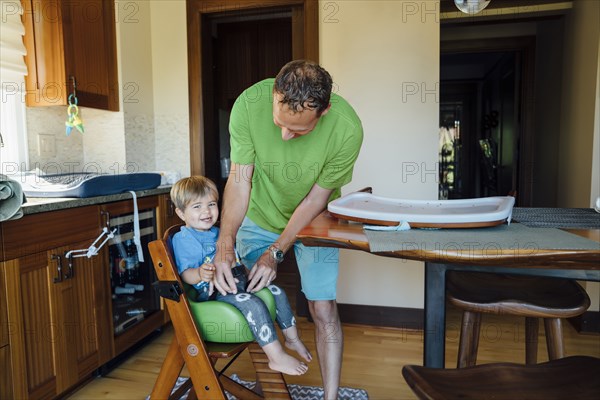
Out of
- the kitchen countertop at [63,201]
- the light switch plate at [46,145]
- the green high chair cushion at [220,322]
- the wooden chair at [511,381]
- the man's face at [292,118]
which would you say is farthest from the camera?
the light switch plate at [46,145]

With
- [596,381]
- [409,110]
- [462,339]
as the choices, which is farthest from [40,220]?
[409,110]

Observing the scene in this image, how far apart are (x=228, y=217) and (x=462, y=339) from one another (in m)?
0.94

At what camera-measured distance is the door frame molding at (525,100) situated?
4230 millimetres

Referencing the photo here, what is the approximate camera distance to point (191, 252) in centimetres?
167

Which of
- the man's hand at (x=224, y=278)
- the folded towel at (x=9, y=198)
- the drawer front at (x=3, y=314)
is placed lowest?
the drawer front at (x=3, y=314)

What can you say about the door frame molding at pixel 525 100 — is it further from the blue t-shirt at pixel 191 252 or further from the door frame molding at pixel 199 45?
the blue t-shirt at pixel 191 252

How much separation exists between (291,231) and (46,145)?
5.80 ft

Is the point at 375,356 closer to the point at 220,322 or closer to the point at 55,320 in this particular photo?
the point at 220,322

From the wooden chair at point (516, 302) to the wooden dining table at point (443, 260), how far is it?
439 mm

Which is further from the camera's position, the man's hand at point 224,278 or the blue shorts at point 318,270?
the blue shorts at point 318,270

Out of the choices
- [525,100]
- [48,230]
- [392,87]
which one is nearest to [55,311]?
[48,230]

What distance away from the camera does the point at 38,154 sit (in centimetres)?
257

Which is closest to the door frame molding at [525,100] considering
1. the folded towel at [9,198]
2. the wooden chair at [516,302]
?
the wooden chair at [516,302]

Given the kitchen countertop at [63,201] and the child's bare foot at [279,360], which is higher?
the kitchen countertop at [63,201]
